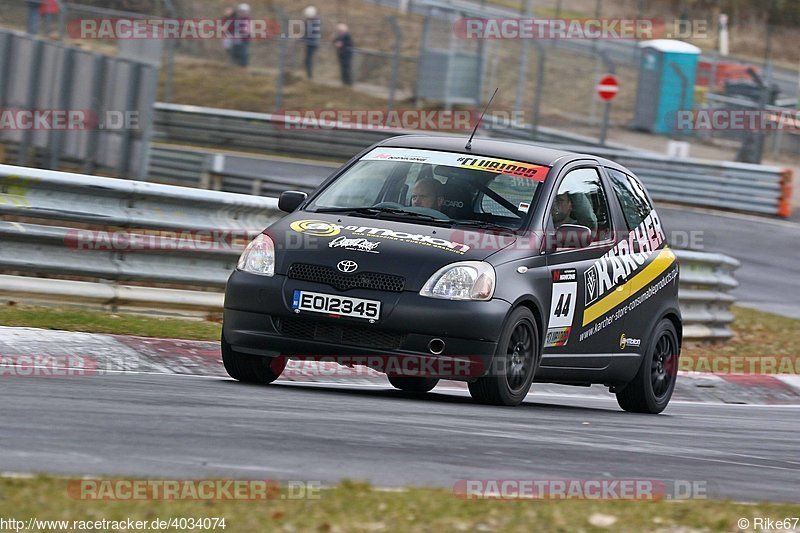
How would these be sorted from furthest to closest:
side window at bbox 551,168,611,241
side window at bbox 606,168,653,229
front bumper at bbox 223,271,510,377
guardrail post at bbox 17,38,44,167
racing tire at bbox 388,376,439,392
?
guardrail post at bbox 17,38,44,167 → side window at bbox 606,168,653,229 → racing tire at bbox 388,376,439,392 → side window at bbox 551,168,611,241 → front bumper at bbox 223,271,510,377

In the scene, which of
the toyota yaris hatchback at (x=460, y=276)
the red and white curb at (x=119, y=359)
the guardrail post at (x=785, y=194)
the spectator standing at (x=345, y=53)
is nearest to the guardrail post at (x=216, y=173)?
the guardrail post at (x=785, y=194)

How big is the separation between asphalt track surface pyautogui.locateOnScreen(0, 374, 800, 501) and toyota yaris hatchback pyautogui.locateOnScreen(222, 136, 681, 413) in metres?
0.32

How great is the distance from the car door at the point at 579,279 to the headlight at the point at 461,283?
0.76 meters

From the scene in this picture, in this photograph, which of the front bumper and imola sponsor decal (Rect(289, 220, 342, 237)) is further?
imola sponsor decal (Rect(289, 220, 342, 237))

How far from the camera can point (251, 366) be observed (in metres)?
8.79

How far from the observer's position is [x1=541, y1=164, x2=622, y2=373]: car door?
8.97 metres

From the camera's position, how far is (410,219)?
28.8 feet

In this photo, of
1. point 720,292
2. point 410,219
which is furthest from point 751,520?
point 720,292

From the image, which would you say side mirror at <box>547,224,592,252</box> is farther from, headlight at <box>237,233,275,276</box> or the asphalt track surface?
headlight at <box>237,233,275,276</box>

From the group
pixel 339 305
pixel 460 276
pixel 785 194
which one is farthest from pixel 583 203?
pixel 785 194

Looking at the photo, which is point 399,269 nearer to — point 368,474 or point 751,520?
point 368,474

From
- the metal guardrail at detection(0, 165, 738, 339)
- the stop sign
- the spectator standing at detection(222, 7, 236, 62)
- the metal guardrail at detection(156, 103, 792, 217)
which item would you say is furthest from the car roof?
the spectator standing at detection(222, 7, 236, 62)

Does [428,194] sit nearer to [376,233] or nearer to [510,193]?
[510,193]

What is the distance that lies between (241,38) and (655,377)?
28097 mm
